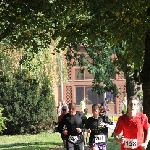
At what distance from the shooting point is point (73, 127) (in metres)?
11.9

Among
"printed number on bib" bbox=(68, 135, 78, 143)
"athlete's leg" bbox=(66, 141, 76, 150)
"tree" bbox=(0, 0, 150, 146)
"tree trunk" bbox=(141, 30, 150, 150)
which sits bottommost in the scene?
"athlete's leg" bbox=(66, 141, 76, 150)

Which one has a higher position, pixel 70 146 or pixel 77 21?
pixel 77 21

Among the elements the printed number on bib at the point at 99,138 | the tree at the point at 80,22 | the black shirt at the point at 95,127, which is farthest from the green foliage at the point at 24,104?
the printed number on bib at the point at 99,138

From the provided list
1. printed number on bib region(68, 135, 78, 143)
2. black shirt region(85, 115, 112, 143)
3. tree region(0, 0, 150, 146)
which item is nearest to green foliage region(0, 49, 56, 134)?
tree region(0, 0, 150, 146)

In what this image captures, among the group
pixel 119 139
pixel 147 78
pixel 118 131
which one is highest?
pixel 147 78

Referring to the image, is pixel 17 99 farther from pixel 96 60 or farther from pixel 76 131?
pixel 76 131

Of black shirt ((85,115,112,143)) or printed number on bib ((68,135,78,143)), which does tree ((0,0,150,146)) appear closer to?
black shirt ((85,115,112,143))

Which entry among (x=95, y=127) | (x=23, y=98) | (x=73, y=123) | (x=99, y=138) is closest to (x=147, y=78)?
(x=95, y=127)

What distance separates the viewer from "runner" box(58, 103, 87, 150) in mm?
11820

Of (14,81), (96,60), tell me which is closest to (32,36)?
(96,60)

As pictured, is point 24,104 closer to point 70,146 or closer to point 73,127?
point 70,146

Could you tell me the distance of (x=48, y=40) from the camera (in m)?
14.4

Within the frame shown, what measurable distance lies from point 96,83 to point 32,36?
9.46 metres

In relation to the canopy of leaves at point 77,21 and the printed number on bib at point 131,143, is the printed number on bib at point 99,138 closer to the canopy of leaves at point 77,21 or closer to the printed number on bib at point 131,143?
the canopy of leaves at point 77,21
